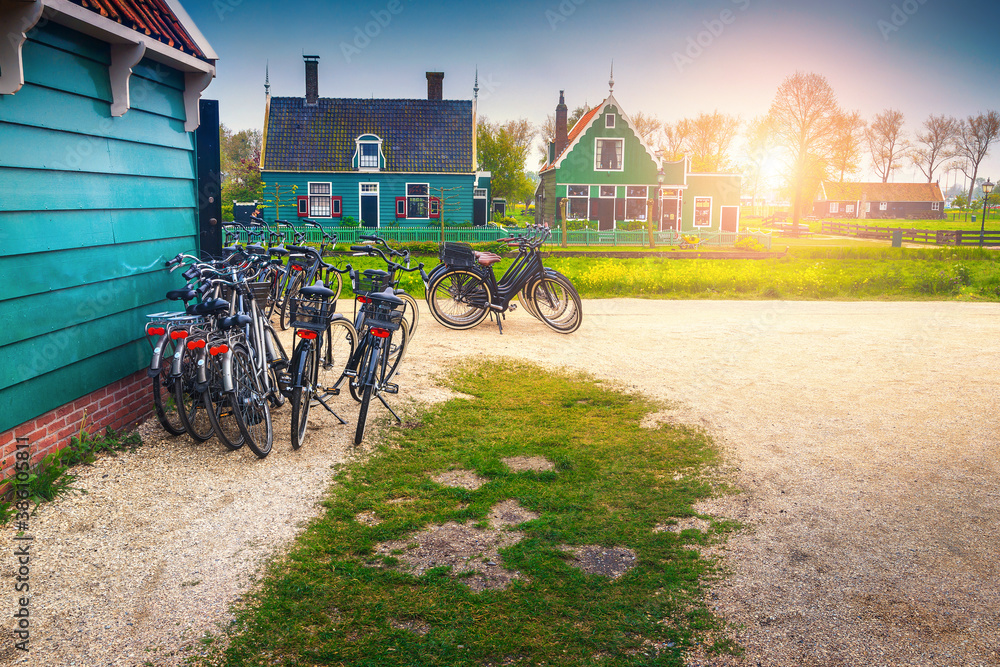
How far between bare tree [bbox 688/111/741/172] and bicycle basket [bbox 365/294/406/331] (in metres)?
55.1

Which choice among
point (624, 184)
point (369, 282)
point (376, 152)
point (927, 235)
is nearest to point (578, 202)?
point (624, 184)

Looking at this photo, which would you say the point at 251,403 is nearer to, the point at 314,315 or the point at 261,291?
the point at 314,315

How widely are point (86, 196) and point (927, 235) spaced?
1554 inches

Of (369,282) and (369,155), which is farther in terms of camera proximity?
(369,155)

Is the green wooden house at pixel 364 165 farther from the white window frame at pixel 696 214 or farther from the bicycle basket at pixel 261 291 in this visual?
the bicycle basket at pixel 261 291

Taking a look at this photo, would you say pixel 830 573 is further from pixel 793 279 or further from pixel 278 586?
pixel 793 279

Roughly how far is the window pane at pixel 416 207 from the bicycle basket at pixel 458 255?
72.6 ft

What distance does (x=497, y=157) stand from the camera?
A: 145 feet

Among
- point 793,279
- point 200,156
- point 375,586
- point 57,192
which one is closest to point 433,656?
point 375,586

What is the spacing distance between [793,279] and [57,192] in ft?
45.6

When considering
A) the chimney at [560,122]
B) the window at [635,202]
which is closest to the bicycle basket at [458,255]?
the window at [635,202]

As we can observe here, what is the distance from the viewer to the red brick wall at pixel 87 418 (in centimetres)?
413

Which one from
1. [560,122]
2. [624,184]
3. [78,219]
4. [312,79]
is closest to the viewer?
[78,219]

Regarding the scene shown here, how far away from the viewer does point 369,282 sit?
6.62 metres
